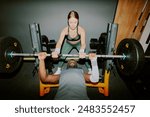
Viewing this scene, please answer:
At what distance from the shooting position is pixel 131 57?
1.89 metres

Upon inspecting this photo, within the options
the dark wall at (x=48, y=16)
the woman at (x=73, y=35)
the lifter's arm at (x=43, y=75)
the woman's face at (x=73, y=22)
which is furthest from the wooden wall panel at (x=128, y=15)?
the lifter's arm at (x=43, y=75)

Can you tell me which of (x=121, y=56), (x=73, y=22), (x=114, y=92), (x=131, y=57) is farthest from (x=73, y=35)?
(x=114, y=92)

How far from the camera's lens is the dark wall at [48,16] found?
2.89 m

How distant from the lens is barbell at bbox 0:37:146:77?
1.80 meters

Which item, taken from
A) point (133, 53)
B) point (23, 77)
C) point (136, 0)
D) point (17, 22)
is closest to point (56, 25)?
point (17, 22)

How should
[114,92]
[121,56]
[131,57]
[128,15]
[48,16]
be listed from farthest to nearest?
[48,16] → [128,15] → [114,92] → [121,56] → [131,57]

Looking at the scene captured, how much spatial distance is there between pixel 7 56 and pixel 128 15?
194 centimetres

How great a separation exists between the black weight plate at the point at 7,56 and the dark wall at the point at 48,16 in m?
0.75

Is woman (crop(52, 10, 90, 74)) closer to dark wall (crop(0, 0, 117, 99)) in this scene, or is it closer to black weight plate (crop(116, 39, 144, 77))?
black weight plate (crop(116, 39, 144, 77))

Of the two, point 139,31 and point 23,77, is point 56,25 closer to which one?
point 23,77

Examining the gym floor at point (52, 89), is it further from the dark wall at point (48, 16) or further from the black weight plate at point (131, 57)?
the black weight plate at point (131, 57)

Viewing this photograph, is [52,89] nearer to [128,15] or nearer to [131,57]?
[131,57]

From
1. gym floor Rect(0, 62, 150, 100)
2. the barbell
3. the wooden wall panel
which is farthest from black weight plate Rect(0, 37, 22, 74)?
the wooden wall panel

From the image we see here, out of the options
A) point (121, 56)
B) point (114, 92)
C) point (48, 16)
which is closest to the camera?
point (121, 56)
